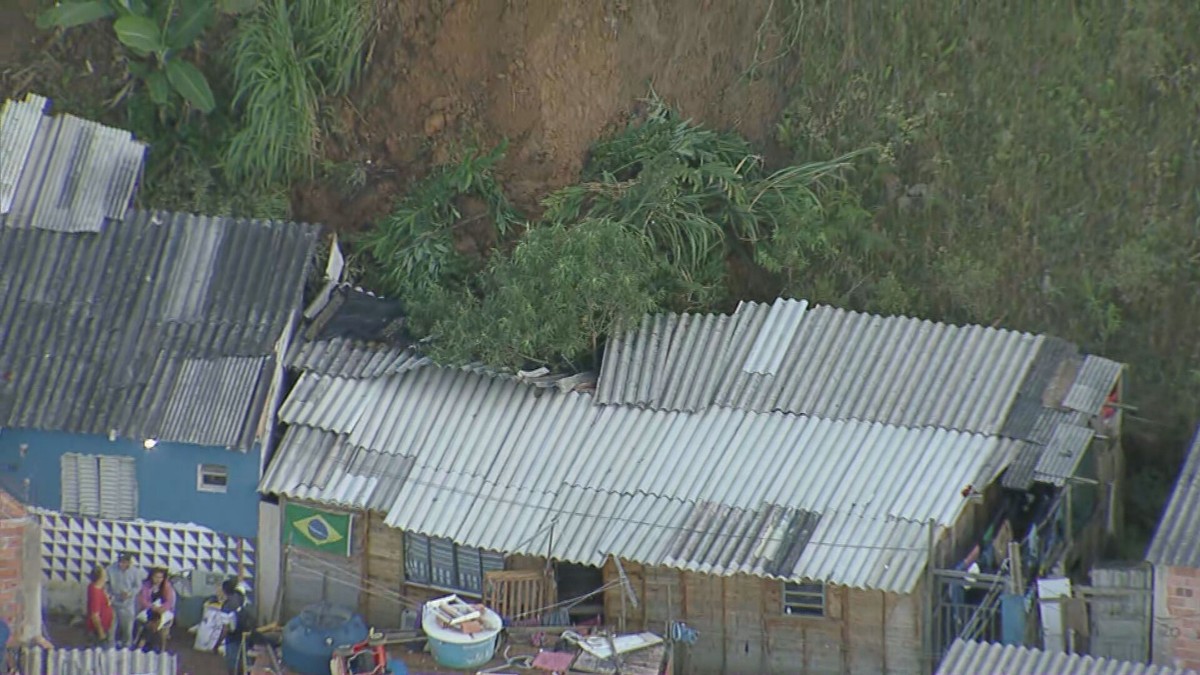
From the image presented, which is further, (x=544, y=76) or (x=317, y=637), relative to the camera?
(x=544, y=76)

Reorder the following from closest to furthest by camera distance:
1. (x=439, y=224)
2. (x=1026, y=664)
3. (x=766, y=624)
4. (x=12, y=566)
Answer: (x=1026, y=664)
(x=12, y=566)
(x=766, y=624)
(x=439, y=224)

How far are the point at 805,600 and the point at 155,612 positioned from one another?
7.12 m

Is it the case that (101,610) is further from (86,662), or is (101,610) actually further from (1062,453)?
(1062,453)

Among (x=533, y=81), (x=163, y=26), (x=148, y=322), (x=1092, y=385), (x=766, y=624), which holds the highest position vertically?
(x=163, y=26)

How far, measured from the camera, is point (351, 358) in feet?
72.4

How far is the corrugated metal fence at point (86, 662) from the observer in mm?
17469

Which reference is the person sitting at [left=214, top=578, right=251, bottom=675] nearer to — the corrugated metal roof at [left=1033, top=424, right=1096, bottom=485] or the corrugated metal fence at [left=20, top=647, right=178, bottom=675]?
the corrugated metal fence at [left=20, top=647, right=178, bottom=675]

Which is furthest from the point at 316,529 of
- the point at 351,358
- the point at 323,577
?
the point at 351,358

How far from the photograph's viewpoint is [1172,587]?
734 inches

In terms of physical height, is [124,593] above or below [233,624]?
above

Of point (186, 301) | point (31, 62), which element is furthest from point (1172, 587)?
point (31, 62)

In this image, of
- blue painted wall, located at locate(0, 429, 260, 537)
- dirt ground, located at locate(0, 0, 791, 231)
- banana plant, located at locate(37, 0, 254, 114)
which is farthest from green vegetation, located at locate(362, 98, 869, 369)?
banana plant, located at locate(37, 0, 254, 114)

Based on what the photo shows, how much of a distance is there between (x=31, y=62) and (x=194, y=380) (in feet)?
20.8

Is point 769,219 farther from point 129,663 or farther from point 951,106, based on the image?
point 129,663
